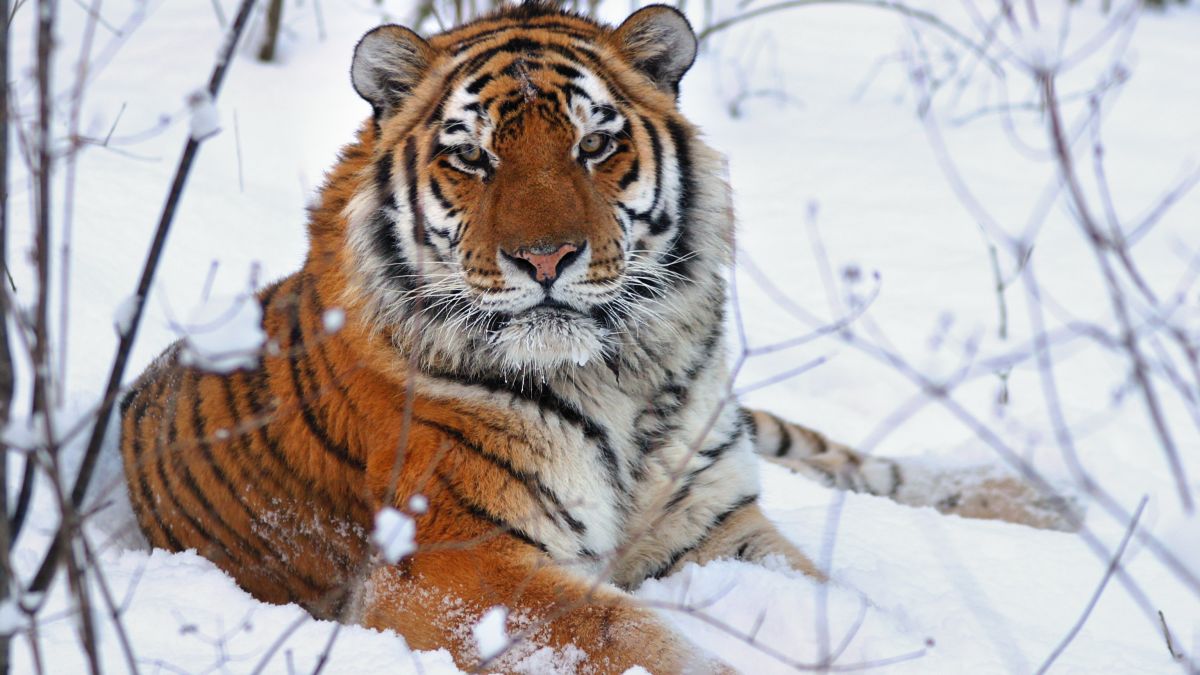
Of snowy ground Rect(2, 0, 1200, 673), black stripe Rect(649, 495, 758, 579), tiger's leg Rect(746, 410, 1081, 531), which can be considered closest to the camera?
snowy ground Rect(2, 0, 1200, 673)

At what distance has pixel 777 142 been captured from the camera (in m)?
5.84

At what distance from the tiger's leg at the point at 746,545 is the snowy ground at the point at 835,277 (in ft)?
0.23

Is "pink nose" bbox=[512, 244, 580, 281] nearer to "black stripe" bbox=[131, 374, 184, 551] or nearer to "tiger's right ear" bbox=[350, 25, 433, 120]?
"tiger's right ear" bbox=[350, 25, 433, 120]

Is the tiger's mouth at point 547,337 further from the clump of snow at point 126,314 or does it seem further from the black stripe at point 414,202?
the clump of snow at point 126,314

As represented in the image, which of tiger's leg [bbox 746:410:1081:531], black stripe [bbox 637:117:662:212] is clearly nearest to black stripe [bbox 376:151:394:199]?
black stripe [bbox 637:117:662:212]

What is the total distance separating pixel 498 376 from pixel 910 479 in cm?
163

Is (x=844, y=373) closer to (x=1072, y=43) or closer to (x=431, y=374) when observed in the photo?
(x=431, y=374)

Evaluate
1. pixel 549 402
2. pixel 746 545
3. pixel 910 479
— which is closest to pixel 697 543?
pixel 746 545

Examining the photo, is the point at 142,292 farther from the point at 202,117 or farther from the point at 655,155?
the point at 655,155

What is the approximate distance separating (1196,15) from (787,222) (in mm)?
4424

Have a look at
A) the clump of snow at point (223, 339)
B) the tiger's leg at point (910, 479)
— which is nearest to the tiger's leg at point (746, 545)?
the tiger's leg at point (910, 479)

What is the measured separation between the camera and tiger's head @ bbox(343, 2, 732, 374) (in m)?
2.17

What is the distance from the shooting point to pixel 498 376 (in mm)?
2283

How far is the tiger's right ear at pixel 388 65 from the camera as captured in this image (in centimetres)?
233
